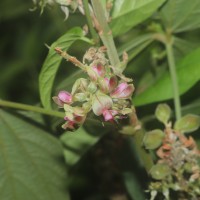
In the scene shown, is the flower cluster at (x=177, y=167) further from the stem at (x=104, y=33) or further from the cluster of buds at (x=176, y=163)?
the stem at (x=104, y=33)

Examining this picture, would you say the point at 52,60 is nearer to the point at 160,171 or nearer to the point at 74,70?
the point at 160,171

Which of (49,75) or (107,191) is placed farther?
(107,191)

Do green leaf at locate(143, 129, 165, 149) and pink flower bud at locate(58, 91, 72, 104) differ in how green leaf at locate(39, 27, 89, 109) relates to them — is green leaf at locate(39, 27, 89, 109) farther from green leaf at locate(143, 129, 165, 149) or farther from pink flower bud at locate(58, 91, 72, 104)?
green leaf at locate(143, 129, 165, 149)

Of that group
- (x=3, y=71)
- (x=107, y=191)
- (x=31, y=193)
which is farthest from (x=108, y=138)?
(x=3, y=71)

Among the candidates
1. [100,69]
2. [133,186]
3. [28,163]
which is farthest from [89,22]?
[133,186]

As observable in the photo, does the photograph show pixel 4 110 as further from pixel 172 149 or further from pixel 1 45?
pixel 1 45

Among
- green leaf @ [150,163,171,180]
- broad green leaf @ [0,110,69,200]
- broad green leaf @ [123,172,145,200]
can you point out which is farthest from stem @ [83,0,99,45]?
broad green leaf @ [123,172,145,200]

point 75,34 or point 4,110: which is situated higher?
point 75,34

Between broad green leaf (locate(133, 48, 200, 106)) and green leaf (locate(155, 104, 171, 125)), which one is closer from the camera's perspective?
green leaf (locate(155, 104, 171, 125))
